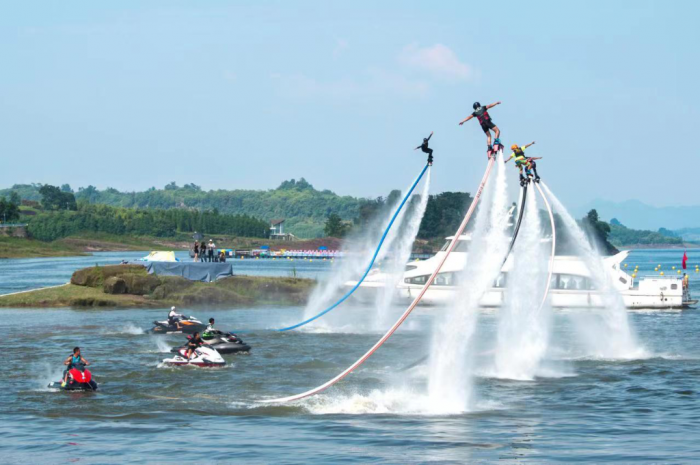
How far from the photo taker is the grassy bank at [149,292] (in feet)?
207

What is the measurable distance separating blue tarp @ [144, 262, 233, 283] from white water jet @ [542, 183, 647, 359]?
1363 inches

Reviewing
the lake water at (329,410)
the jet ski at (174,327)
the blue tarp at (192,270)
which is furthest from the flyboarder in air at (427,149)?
the blue tarp at (192,270)

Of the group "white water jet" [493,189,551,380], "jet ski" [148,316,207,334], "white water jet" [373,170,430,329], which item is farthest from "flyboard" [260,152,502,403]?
"white water jet" [373,170,430,329]

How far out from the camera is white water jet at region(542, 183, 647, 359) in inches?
1625

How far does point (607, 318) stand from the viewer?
1746 inches

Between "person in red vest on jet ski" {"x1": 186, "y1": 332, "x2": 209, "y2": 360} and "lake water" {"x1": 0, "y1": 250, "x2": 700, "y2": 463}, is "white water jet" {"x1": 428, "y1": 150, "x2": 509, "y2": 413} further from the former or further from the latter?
"person in red vest on jet ski" {"x1": 186, "y1": 332, "x2": 209, "y2": 360}

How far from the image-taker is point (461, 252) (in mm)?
64062

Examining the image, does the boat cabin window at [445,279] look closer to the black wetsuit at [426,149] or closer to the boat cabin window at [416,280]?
the boat cabin window at [416,280]

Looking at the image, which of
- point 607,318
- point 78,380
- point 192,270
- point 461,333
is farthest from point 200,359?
point 192,270

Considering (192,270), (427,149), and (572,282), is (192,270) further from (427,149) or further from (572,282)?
(427,149)

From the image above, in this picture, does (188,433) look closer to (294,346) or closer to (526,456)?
(526,456)

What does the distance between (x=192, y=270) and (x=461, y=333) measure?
4754 centimetres

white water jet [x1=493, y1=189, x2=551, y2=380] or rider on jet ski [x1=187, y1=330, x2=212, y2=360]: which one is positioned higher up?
white water jet [x1=493, y1=189, x2=551, y2=380]

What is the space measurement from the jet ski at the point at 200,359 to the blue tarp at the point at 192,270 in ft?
114
